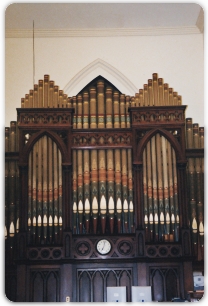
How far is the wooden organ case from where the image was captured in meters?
10.9

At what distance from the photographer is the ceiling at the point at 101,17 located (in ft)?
38.4

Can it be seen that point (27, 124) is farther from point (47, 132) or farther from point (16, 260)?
point (16, 260)

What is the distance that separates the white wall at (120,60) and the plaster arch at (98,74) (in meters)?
0.06

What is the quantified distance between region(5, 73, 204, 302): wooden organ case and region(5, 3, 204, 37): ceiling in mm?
1248

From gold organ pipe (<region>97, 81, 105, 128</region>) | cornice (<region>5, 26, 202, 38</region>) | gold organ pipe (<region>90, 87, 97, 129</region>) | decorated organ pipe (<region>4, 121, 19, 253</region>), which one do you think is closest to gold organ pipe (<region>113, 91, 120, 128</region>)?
gold organ pipe (<region>97, 81, 105, 128</region>)

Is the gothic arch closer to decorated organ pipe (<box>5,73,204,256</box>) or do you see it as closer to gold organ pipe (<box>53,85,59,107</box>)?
decorated organ pipe (<box>5,73,204,256</box>)

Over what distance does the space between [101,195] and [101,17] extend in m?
3.38

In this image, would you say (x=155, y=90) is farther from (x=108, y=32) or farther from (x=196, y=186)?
(x=196, y=186)

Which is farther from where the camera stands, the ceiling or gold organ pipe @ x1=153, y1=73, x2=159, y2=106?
the ceiling

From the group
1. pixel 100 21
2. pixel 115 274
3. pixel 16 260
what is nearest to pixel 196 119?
pixel 100 21

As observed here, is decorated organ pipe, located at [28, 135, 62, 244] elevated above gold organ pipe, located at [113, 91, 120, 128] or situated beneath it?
situated beneath

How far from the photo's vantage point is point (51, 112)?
37.7 ft

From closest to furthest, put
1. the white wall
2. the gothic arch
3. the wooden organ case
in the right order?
the wooden organ case < the gothic arch < the white wall

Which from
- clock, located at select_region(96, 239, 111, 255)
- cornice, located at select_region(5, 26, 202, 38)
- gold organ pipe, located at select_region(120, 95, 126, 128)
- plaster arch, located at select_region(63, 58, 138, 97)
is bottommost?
clock, located at select_region(96, 239, 111, 255)
